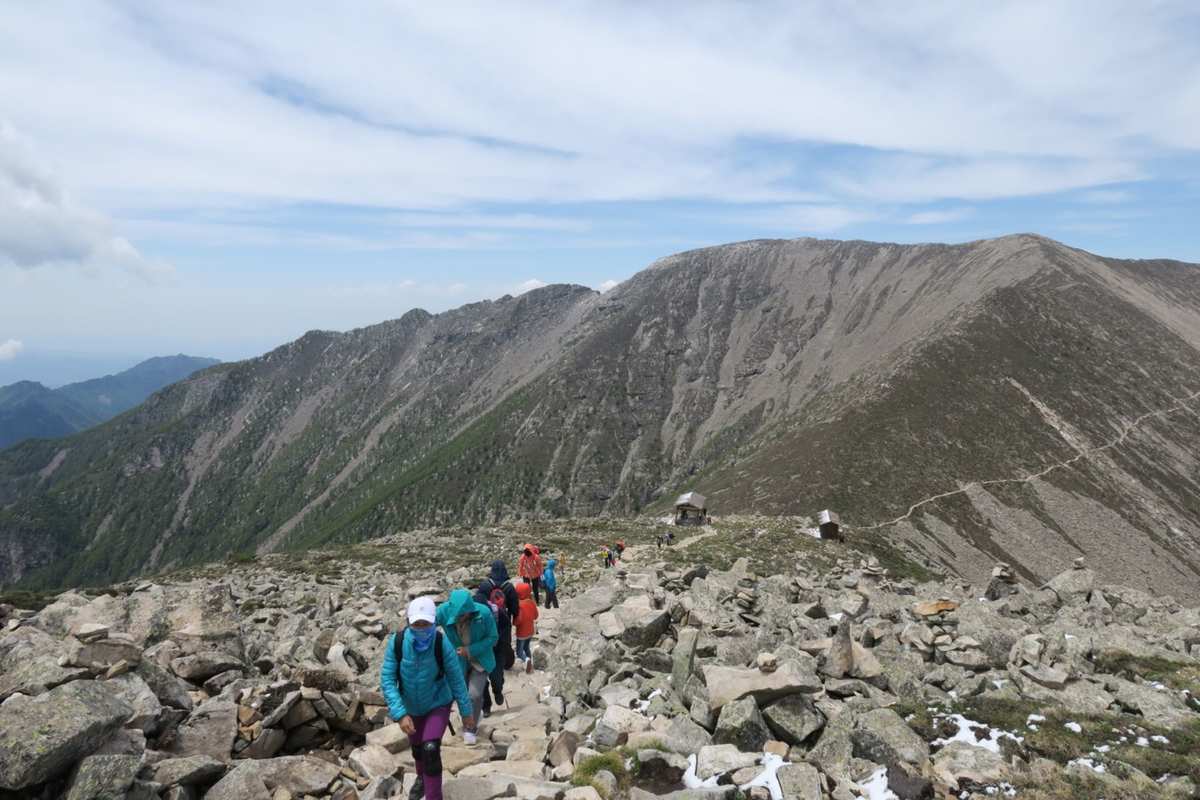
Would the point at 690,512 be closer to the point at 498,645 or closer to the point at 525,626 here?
the point at 525,626

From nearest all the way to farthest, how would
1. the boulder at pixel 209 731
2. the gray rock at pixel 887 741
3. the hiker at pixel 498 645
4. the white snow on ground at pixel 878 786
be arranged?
the white snow on ground at pixel 878 786, the gray rock at pixel 887 741, the boulder at pixel 209 731, the hiker at pixel 498 645

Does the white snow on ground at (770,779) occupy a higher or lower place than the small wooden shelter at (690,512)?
higher

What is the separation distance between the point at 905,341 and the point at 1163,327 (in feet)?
256

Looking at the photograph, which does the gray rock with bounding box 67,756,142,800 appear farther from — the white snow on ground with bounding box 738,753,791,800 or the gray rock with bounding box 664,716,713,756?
the white snow on ground with bounding box 738,753,791,800

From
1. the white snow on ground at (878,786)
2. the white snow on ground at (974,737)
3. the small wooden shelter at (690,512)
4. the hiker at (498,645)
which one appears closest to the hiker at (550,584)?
the hiker at (498,645)

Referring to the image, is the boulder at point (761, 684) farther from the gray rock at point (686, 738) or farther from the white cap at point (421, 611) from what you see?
the white cap at point (421, 611)

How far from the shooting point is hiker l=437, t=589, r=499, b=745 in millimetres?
13633

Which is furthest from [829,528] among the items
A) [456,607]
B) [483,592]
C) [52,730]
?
[52,730]

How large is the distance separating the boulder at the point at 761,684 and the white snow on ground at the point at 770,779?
1292mm

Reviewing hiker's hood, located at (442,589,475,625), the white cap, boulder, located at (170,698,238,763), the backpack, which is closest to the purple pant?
the backpack

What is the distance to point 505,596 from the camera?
56.7ft

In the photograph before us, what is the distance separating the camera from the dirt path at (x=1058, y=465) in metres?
92.2

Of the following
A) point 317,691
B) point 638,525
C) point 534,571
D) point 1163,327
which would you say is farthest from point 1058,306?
point 317,691

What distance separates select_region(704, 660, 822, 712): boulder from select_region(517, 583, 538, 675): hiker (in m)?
6.76
